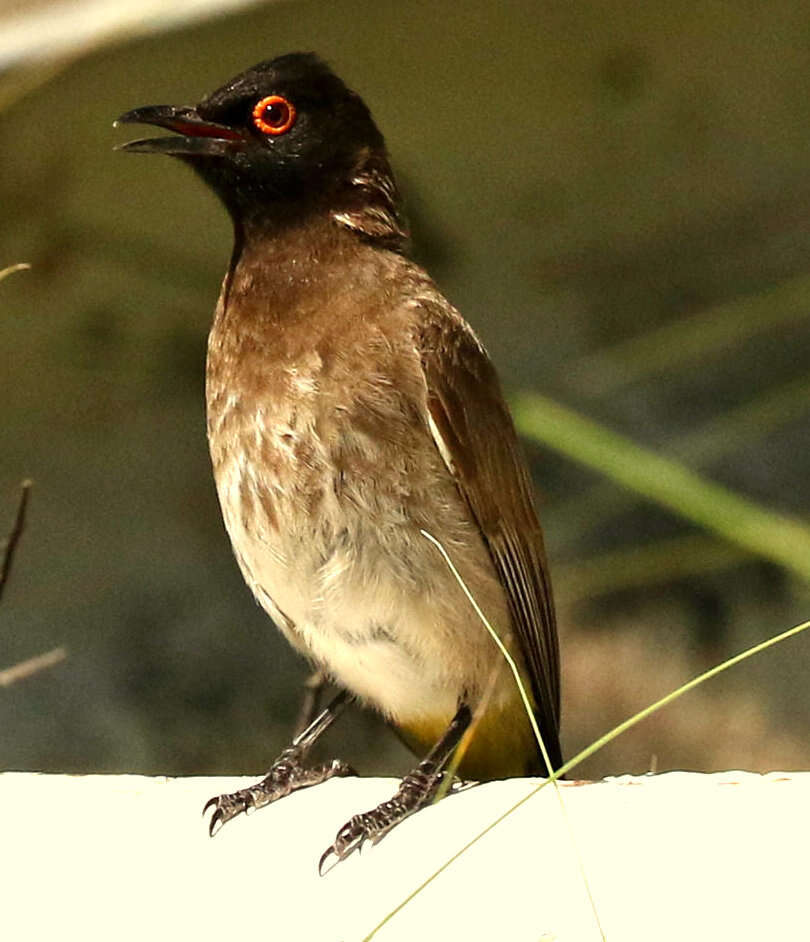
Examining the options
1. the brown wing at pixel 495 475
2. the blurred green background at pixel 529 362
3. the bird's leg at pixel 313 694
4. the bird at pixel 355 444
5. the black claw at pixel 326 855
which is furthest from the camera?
the blurred green background at pixel 529 362

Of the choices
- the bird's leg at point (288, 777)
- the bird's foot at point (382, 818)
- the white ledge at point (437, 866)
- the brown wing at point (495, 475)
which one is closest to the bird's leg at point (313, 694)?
the bird's leg at point (288, 777)

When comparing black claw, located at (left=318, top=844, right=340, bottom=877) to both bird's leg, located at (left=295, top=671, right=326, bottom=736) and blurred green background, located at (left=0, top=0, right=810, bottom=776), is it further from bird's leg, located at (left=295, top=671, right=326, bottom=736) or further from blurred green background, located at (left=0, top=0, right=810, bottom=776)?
blurred green background, located at (left=0, top=0, right=810, bottom=776)

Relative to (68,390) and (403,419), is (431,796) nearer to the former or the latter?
(403,419)

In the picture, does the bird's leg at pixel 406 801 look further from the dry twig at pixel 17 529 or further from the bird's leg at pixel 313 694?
the dry twig at pixel 17 529

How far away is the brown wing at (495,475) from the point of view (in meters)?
2.67

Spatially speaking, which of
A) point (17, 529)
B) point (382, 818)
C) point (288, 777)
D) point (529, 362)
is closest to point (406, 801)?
point (382, 818)

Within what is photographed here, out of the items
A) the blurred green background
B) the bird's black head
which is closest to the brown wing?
the bird's black head

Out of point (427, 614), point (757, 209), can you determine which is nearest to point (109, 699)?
point (757, 209)

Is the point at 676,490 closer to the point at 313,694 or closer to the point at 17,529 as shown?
the point at 313,694

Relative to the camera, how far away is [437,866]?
1.96 metres

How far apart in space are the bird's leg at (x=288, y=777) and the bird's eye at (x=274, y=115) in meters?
0.99

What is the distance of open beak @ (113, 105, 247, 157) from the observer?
260 centimetres

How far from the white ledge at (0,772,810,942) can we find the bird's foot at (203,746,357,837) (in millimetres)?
31

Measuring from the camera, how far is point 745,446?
203 inches
